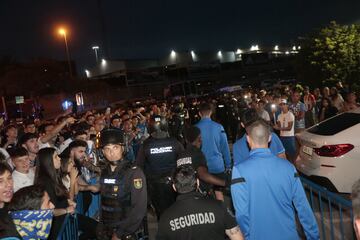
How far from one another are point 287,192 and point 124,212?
5.53 feet

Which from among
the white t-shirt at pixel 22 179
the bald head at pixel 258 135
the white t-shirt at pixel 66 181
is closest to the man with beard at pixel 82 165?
the white t-shirt at pixel 66 181

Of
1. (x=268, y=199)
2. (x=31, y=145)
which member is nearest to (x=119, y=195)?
(x=268, y=199)

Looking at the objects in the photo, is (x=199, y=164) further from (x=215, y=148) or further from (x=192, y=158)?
(x=215, y=148)

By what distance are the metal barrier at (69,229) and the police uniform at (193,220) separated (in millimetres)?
1532

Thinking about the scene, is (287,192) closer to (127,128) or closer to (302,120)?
(302,120)

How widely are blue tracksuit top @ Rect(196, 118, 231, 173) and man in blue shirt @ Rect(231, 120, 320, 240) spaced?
296 centimetres

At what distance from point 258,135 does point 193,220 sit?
101 centimetres

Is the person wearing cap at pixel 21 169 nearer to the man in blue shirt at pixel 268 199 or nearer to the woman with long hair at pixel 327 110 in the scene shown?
the man in blue shirt at pixel 268 199

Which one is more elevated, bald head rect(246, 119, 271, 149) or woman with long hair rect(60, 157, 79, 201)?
bald head rect(246, 119, 271, 149)

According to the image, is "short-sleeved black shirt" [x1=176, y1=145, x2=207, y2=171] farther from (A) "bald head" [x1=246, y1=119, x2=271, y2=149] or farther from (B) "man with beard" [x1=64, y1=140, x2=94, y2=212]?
→ (B) "man with beard" [x1=64, y1=140, x2=94, y2=212]

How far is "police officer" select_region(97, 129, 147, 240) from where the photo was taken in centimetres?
407

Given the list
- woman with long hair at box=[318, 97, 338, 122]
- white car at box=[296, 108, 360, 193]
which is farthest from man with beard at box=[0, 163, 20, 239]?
woman with long hair at box=[318, 97, 338, 122]

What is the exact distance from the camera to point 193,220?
3131 millimetres

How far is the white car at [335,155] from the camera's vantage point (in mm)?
6605
